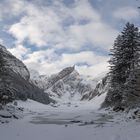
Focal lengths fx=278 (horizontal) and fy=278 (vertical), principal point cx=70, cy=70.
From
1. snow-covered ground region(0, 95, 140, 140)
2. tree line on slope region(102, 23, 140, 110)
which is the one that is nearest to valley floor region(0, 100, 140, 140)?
snow-covered ground region(0, 95, 140, 140)

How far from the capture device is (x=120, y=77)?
130 ft

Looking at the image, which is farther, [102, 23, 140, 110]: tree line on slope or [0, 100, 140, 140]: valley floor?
[102, 23, 140, 110]: tree line on slope

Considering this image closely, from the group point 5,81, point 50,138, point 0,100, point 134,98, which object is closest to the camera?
point 50,138

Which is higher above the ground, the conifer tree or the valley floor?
the conifer tree

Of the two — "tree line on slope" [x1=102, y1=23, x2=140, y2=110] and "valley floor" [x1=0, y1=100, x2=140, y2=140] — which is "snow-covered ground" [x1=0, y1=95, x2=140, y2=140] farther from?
"tree line on slope" [x1=102, y1=23, x2=140, y2=110]

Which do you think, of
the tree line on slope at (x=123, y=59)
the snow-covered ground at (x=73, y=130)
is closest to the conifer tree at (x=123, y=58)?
the tree line on slope at (x=123, y=59)

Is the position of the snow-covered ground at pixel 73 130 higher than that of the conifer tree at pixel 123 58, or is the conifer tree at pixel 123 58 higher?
the conifer tree at pixel 123 58

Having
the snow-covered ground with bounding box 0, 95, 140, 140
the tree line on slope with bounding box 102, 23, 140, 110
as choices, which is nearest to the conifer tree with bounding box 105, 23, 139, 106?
the tree line on slope with bounding box 102, 23, 140, 110

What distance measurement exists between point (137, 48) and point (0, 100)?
19.8 metres

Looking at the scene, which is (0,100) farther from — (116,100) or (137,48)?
(137,48)

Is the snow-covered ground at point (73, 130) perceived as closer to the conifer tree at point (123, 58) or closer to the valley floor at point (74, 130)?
the valley floor at point (74, 130)

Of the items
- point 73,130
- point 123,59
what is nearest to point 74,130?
point 73,130

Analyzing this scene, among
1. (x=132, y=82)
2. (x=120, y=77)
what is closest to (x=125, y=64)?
(x=120, y=77)

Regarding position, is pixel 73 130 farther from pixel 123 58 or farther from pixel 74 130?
pixel 123 58
